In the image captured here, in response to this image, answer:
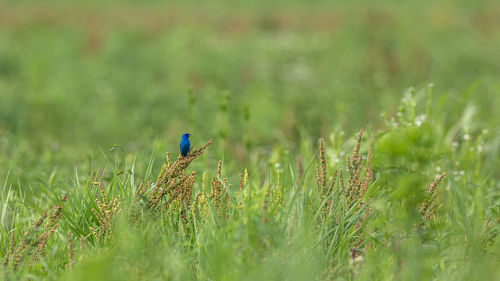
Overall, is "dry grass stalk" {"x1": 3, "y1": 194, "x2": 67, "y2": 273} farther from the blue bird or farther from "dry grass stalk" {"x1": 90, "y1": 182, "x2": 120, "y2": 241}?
the blue bird

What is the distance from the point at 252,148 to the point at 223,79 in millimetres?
3656

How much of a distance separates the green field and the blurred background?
0.05 meters

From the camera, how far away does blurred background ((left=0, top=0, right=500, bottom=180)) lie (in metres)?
6.07

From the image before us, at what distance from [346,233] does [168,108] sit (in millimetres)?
5237

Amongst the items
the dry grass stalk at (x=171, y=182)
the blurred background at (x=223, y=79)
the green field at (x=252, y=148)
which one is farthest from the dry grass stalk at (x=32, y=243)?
the blurred background at (x=223, y=79)

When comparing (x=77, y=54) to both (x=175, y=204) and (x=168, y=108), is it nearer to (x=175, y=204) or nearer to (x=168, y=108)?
(x=168, y=108)

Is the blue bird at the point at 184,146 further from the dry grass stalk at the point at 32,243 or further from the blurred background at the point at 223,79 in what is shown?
the dry grass stalk at the point at 32,243

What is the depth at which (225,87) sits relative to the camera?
9.27 metres

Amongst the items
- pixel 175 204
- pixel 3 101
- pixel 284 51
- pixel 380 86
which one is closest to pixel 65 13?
pixel 284 51

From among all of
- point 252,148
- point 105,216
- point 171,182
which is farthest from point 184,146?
point 252,148

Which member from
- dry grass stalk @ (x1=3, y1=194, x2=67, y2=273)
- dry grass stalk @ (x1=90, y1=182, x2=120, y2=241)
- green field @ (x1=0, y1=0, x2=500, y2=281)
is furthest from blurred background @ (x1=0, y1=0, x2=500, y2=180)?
dry grass stalk @ (x1=3, y1=194, x2=67, y2=273)

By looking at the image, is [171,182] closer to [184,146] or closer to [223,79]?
[184,146]

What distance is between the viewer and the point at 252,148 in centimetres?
604

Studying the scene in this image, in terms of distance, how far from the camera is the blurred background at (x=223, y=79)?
6070 millimetres
